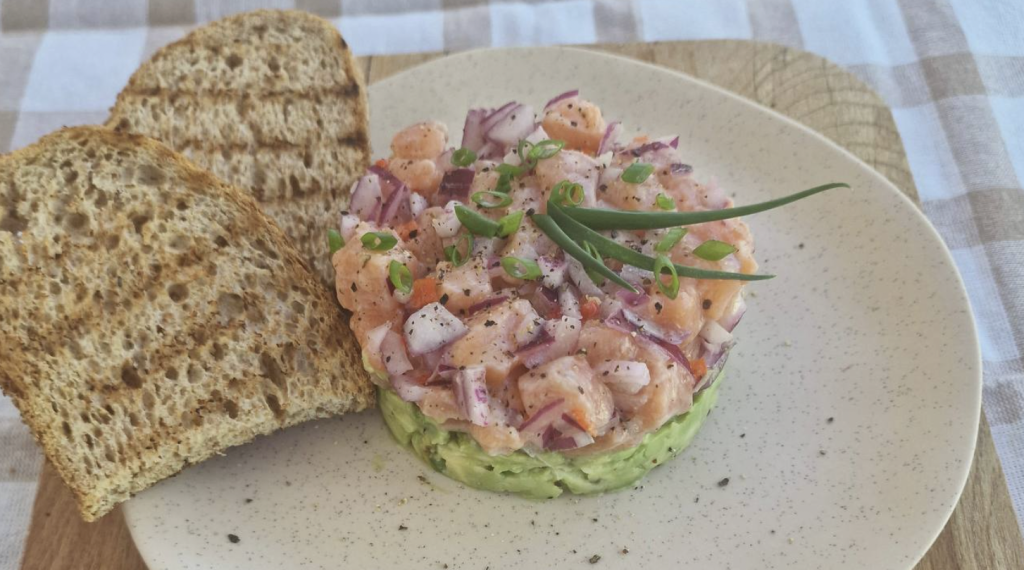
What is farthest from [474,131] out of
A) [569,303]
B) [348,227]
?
[569,303]

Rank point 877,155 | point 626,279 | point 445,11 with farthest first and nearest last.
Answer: point 445,11 < point 877,155 < point 626,279

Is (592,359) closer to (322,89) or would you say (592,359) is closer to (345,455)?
(345,455)

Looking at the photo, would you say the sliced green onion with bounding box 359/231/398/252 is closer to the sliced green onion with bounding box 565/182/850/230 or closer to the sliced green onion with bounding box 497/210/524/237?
the sliced green onion with bounding box 497/210/524/237

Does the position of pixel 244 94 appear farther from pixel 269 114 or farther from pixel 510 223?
pixel 510 223

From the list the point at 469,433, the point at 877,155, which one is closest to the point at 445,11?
the point at 877,155

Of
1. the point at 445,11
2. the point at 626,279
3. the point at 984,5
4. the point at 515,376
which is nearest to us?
the point at 515,376

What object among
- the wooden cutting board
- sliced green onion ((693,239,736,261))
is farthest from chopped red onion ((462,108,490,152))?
the wooden cutting board

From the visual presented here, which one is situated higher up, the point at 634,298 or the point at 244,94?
the point at 244,94

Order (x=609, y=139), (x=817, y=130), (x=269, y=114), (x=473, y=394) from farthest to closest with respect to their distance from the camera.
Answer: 1. (x=817, y=130)
2. (x=269, y=114)
3. (x=609, y=139)
4. (x=473, y=394)
